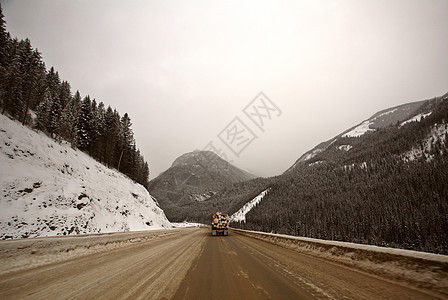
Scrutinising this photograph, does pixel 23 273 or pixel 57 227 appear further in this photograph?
pixel 57 227

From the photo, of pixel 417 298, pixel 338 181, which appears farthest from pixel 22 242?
pixel 338 181

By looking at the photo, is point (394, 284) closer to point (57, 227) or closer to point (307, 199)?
point (57, 227)

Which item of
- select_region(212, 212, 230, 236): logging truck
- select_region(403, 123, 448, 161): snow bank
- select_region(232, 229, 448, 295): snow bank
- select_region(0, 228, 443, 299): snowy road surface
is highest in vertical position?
select_region(403, 123, 448, 161): snow bank

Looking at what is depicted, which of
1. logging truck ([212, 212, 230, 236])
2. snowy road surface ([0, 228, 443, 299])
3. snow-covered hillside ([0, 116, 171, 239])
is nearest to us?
snowy road surface ([0, 228, 443, 299])

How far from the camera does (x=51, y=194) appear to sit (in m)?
21.9

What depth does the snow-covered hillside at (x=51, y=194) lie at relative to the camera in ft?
57.7

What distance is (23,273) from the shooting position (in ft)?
16.8

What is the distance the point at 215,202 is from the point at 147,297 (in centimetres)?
19179

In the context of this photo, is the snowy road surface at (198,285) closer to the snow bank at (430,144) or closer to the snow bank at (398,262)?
the snow bank at (398,262)

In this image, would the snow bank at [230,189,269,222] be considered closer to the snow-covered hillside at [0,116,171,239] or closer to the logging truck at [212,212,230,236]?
the snow-covered hillside at [0,116,171,239]

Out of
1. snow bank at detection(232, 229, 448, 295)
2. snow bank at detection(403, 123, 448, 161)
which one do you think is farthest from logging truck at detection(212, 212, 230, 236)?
snow bank at detection(403, 123, 448, 161)

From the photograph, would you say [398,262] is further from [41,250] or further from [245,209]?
[245,209]

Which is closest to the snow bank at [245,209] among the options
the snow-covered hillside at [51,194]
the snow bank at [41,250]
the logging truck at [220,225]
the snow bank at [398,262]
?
the snow-covered hillside at [51,194]

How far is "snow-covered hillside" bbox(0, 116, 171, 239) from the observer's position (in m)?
17.6
